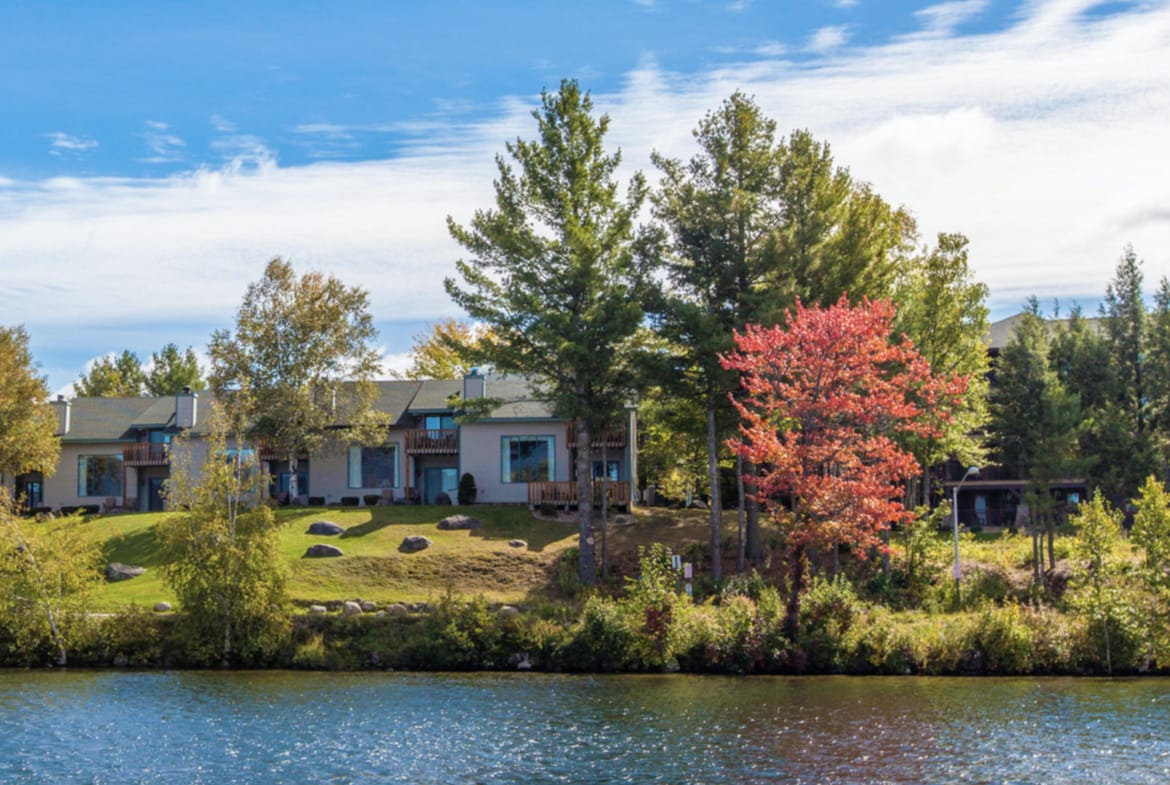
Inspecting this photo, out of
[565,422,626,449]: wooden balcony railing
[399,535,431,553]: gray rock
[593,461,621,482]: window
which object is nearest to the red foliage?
[399,535,431,553]: gray rock

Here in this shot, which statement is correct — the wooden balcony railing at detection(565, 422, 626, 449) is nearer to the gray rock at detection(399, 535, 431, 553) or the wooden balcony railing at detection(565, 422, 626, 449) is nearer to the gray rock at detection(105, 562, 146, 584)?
the gray rock at detection(399, 535, 431, 553)

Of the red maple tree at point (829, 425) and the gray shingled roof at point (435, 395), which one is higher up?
the gray shingled roof at point (435, 395)

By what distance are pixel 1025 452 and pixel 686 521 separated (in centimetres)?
1347

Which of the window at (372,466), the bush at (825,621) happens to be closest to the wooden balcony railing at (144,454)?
the window at (372,466)

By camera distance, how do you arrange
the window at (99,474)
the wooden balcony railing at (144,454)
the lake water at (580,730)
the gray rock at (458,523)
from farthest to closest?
the window at (99,474) → the wooden balcony railing at (144,454) → the gray rock at (458,523) → the lake water at (580,730)

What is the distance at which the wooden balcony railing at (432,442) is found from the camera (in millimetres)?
54125

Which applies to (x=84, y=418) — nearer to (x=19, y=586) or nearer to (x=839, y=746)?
(x=19, y=586)

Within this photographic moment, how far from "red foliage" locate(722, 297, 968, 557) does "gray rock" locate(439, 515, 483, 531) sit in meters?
16.9

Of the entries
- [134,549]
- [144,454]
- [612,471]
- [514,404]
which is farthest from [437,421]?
[134,549]

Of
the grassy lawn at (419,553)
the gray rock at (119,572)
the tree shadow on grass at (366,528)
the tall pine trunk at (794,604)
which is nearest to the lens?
the tall pine trunk at (794,604)

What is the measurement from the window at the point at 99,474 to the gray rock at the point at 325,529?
54.4ft

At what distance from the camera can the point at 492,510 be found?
49625 millimetres

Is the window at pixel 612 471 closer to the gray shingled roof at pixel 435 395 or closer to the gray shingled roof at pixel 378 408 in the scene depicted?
the gray shingled roof at pixel 378 408

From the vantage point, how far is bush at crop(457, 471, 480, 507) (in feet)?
171
